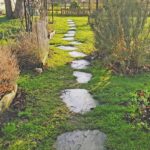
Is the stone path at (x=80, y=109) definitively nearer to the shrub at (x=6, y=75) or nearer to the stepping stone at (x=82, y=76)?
the stepping stone at (x=82, y=76)

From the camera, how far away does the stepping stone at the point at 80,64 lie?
896 cm

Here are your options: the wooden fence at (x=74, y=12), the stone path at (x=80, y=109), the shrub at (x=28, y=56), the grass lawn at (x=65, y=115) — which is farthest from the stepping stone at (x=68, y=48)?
the wooden fence at (x=74, y=12)

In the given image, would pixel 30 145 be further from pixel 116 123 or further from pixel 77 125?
pixel 116 123

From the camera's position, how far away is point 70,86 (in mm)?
7176

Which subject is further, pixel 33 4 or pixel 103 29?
pixel 33 4

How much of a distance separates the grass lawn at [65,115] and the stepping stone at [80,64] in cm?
49

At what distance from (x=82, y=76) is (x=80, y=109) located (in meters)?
2.29

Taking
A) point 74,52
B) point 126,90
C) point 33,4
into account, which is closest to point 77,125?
point 126,90

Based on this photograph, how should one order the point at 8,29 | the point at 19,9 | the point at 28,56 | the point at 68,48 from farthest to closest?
the point at 19,9 → the point at 8,29 → the point at 68,48 → the point at 28,56

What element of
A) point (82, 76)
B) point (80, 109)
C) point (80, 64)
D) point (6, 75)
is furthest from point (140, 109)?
point (80, 64)

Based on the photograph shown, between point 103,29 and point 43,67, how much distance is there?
185 cm

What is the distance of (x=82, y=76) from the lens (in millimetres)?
8062

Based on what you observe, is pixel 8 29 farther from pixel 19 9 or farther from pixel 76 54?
pixel 76 54

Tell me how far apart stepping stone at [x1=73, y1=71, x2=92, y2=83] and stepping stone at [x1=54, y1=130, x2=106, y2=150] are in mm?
2742
